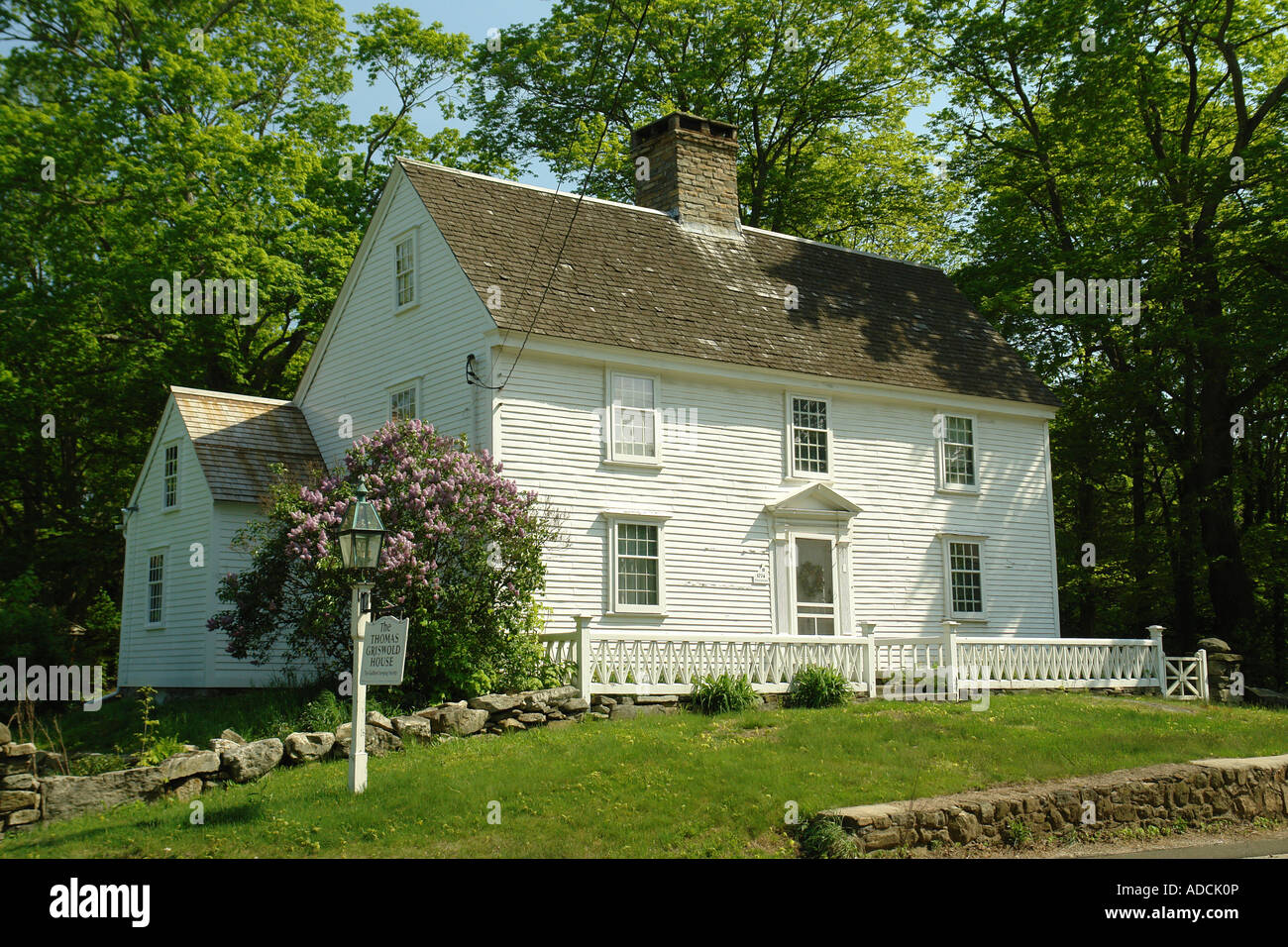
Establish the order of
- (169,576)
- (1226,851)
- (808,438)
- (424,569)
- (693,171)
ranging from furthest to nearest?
(693,171), (808,438), (169,576), (424,569), (1226,851)

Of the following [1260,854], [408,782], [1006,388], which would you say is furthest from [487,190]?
[1260,854]

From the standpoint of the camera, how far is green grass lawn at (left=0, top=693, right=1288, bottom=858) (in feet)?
35.3

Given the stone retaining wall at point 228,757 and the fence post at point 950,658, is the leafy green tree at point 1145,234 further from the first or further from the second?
the stone retaining wall at point 228,757

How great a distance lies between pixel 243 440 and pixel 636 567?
27.7 ft

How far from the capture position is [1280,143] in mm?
27406

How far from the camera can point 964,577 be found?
2473cm

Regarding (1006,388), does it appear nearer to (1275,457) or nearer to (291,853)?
(1275,457)

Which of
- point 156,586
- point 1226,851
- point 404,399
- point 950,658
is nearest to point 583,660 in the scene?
point 950,658

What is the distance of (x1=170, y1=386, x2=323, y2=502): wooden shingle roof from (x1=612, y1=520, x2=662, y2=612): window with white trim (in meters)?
6.60

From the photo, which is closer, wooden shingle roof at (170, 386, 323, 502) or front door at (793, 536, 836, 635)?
wooden shingle roof at (170, 386, 323, 502)

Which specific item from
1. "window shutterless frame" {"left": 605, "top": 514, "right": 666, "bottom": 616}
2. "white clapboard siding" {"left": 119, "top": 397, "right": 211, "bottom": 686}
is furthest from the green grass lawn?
"white clapboard siding" {"left": 119, "top": 397, "right": 211, "bottom": 686}

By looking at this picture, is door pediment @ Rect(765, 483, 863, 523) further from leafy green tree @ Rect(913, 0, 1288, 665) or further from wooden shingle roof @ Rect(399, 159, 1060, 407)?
leafy green tree @ Rect(913, 0, 1288, 665)

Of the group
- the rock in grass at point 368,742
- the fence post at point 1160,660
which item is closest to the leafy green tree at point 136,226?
the rock in grass at point 368,742

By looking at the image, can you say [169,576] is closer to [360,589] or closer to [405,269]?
[405,269]
